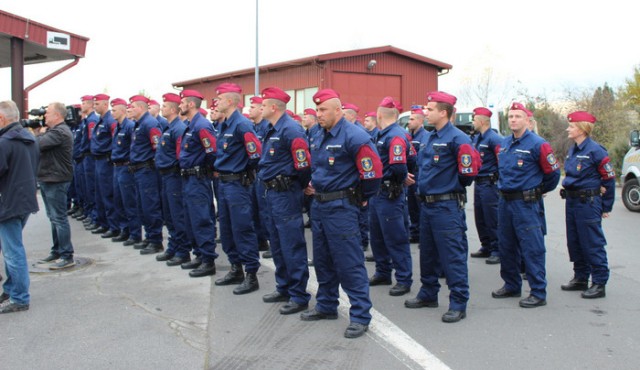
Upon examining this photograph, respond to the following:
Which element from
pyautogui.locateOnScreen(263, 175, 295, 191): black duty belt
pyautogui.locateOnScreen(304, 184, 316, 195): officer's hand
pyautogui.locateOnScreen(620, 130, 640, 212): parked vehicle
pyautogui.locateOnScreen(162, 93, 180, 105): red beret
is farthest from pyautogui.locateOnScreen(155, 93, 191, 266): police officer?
pyautogui.locateOnScreen(620, 130, 640, 212): parked vehicle

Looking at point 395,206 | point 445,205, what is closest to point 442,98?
point 445,205

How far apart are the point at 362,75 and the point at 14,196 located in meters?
19.3

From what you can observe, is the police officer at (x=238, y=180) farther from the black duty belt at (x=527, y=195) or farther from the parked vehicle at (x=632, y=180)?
the parked vehicle at (x=632, y=180)

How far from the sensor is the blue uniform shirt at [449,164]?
5031 millimetres

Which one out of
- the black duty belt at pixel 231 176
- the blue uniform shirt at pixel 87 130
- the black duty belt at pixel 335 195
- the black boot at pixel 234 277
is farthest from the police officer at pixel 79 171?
the black duty belt at pixel 335 195

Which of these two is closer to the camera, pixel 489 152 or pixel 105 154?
pixel 489 152

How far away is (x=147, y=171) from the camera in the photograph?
764 cm

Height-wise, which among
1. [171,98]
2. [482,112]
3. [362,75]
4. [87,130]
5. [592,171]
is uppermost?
[362,75]

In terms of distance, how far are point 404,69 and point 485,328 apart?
2067 cm

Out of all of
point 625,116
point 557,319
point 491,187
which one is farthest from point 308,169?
point 625,116

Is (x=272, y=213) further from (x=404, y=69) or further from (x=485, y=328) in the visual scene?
(x=404, y=69)

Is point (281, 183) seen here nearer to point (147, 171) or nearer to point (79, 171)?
point (147, 171)

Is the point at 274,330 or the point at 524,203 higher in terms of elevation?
the point at 524,203

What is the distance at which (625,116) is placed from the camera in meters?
23.2
